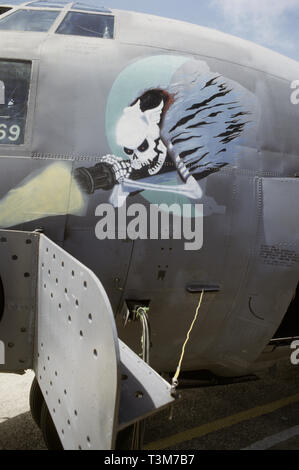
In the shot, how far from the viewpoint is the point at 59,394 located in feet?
10.2

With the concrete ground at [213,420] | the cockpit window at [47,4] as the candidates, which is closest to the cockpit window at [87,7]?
the cockpit window at [47,4]

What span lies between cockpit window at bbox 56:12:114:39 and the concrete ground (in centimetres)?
464

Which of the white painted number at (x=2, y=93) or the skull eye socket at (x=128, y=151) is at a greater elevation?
the white painted number at (x=2, y=93)

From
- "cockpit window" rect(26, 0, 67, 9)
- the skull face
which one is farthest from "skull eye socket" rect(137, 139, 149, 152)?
"cockpit window" rect(26, 0, 67, 9)

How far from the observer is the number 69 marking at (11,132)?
3818 millimetres

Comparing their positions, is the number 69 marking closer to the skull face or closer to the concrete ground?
the skull face

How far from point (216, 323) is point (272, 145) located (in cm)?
194

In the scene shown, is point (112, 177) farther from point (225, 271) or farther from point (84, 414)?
point (84, 414)

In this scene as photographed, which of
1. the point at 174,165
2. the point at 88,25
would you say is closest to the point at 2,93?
the point at 88,25

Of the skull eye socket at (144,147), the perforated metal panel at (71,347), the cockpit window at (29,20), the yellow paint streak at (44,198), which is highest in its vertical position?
the cockpit window at (29,20)

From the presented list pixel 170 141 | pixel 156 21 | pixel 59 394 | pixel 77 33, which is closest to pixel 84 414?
pixel 59 394

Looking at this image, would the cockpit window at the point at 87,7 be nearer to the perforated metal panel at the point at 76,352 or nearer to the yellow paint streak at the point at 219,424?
the perforated metal panel at the point at 76,352

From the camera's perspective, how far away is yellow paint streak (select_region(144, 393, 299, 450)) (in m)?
5.29

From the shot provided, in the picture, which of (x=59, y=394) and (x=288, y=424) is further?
(x=288, y=424)
